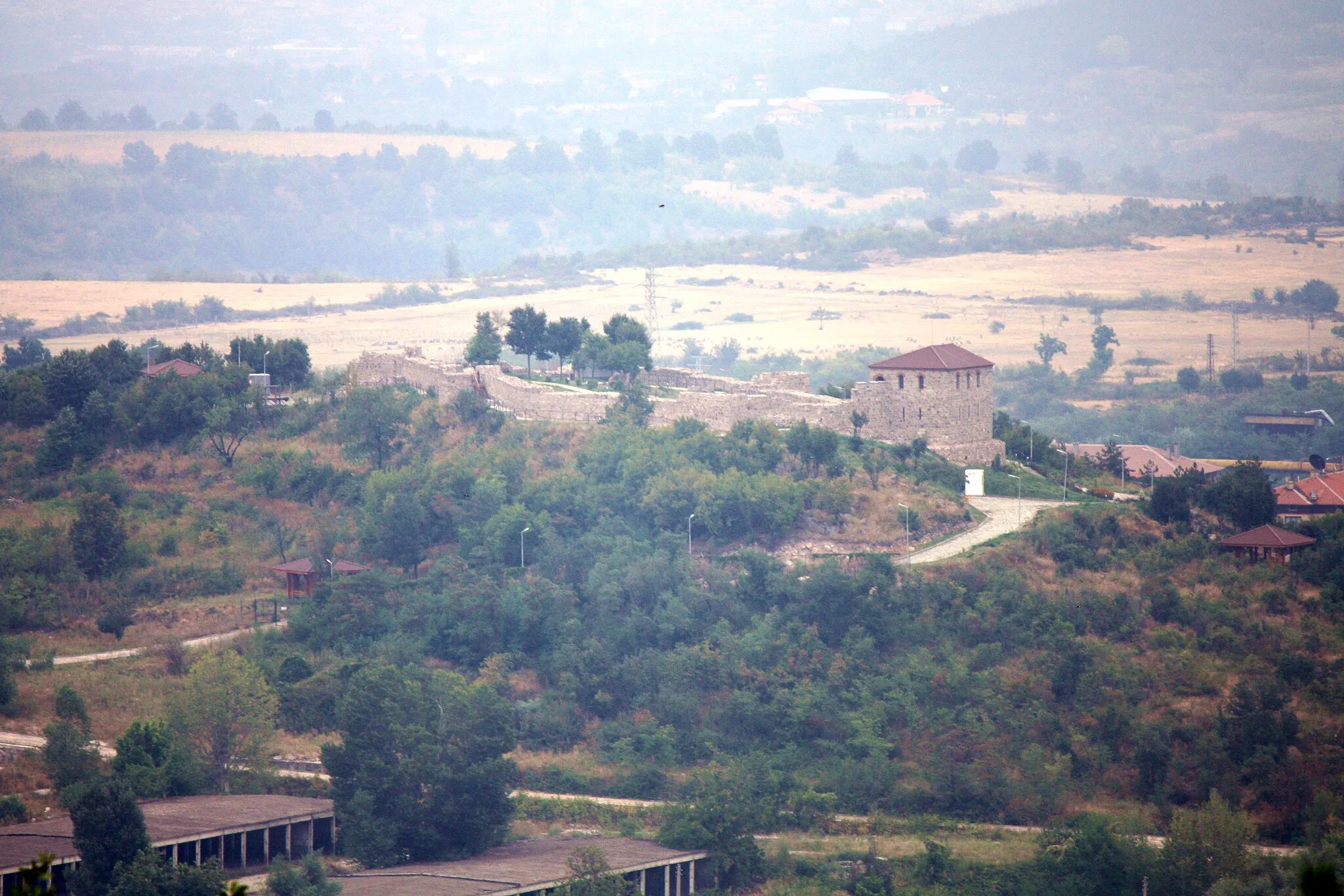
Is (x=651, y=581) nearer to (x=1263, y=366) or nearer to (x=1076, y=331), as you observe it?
(x=1263, y=366)

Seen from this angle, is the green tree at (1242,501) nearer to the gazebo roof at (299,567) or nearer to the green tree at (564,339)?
the green tree at (564,339)

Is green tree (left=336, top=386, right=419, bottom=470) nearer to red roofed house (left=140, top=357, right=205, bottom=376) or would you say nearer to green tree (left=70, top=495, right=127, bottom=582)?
red roofed house (left=140, top=357, right=205, bottom=376)

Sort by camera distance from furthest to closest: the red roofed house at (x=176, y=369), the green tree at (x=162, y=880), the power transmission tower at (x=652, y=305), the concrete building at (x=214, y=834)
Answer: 1. the power transmission tower at (x=652, y=305)
2. the red roofed house at (x=176, y=369)
3. the concrete building at (x=214, y=834)
4. the green tree at (x=162, y=880)

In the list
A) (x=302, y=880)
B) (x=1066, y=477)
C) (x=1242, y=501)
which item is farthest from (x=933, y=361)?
(x=302, y=880)

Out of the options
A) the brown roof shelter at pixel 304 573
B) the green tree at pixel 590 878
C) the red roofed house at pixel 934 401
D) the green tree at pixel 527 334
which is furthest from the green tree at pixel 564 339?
the green tree at pixel 590 878

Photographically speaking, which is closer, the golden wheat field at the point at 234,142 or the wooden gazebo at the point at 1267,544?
the wooden gazebo at the point at 1267,544

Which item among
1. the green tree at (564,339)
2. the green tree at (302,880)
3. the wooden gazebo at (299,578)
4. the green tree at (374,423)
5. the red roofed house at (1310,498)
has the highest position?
the green tree at (564,339)

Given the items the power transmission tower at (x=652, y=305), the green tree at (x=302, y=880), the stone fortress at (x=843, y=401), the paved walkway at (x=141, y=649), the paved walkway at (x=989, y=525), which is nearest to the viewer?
the green tree at (x=302, y=880)
